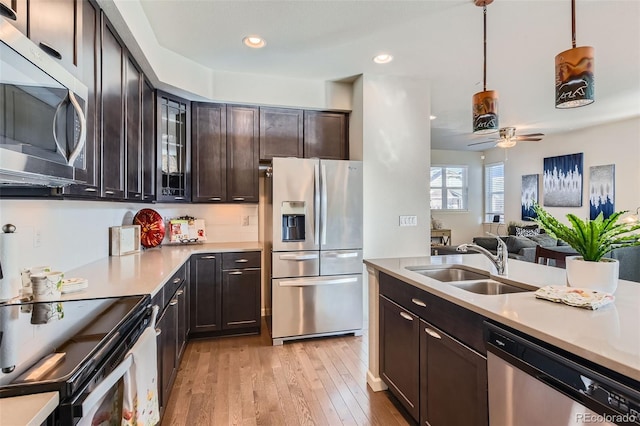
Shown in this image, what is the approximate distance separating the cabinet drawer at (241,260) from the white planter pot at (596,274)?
265cm

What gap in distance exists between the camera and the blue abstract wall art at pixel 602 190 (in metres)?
5.67

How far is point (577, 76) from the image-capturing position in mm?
1504

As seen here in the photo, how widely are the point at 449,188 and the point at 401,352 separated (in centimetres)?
731

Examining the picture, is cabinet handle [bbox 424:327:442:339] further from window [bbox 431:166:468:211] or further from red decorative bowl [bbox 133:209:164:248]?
window [bbox 431:166:468:211]

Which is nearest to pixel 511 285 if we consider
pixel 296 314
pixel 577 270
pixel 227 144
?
pixel 577 270

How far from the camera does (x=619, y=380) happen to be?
871mm

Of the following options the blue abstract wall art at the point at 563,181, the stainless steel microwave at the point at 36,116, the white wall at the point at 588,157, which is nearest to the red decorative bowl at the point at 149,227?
the stainless steel microwave at the point at 36,116

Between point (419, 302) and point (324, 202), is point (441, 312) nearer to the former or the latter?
point (419, 302)

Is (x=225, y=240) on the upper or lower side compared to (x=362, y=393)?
upper

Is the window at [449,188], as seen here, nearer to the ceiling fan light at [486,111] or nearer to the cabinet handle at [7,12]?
the ceiling fan light at [486,111]

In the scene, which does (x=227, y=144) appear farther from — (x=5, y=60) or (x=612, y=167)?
(x=612, y=167)

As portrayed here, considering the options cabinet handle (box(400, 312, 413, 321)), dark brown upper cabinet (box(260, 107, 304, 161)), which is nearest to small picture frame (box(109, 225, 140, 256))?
dark brown upper cabinet (box(260, 107, 304, 161))

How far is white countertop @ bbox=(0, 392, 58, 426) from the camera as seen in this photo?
2.22 feet

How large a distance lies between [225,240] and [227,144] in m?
1.13
